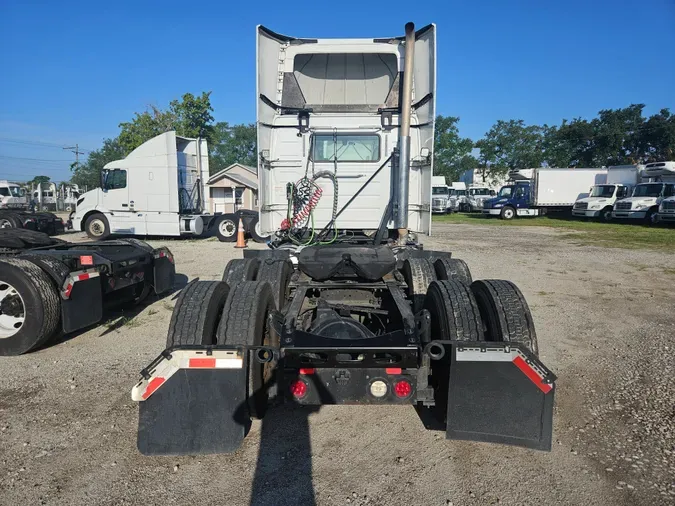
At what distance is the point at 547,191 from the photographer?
101 feet

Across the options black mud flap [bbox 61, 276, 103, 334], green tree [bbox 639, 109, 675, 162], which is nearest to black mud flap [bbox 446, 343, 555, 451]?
black mud flap [bbox 61, 276, 103, 334]

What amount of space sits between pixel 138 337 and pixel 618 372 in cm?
527

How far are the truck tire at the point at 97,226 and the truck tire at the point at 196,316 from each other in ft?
49.5

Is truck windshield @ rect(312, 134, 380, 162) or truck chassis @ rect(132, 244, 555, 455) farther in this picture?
truck windshield @ rect(312, 134, 380, 162)

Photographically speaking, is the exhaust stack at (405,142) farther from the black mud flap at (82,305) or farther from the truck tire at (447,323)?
the black mud flap at (82,305)

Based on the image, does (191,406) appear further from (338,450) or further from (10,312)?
(10,312)

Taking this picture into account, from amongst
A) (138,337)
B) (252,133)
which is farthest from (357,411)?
(252,133)

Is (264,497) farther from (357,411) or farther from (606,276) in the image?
(606,276)

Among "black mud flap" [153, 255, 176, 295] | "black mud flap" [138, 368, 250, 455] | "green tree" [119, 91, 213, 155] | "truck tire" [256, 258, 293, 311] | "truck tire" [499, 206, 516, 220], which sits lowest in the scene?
"black mud flap" [138, 368, 250, 455]

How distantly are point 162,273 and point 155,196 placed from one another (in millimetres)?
9852

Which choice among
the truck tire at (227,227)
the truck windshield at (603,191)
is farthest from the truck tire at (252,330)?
the truck windshield at (603,191)

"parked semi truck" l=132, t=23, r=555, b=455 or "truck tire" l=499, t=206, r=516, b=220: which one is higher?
"truck tire" l=499, t=206, r=516, b=220

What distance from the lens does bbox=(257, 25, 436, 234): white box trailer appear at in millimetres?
6301

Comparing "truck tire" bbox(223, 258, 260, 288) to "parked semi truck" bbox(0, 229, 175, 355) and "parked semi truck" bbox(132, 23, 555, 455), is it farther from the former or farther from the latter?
"parked semi truck" bbox(0, 229, 175, 355)
